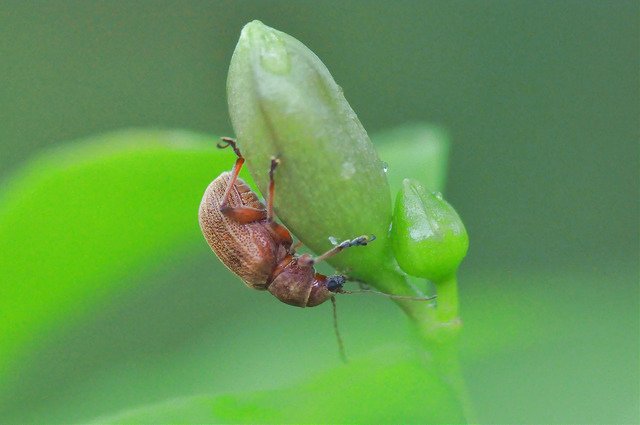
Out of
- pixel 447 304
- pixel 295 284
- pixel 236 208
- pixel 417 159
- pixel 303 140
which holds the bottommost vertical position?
pixel 295 284

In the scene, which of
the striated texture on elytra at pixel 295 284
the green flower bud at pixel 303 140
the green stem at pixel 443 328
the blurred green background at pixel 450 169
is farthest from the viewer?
the blurred green background at pixel 450 169

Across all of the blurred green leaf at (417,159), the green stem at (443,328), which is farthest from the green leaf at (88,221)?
the green stem at (443,328)

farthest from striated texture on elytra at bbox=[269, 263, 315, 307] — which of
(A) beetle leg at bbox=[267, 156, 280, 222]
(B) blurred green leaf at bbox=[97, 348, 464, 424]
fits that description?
(B) blurred green leaf at bbox=[97, 348, 464, 424]

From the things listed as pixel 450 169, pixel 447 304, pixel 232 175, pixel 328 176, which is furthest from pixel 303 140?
pixel 450 169

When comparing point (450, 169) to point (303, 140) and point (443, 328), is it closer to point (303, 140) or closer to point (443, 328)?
point (443, 328)

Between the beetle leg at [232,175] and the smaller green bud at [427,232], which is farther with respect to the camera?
the beetle leg at [232,175]

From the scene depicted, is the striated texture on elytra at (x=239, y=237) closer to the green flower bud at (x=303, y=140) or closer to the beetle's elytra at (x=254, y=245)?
the beetle's elytra at (x=254, y=245)
